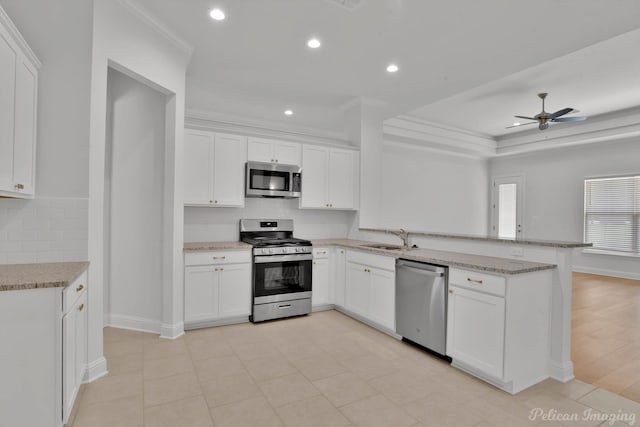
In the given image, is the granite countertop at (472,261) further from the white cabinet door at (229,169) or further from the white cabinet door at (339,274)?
the white cabinet door at (229,169)

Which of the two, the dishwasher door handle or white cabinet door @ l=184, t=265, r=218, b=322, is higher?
the dishwasher door handle

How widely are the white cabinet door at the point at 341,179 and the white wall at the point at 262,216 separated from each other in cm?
33

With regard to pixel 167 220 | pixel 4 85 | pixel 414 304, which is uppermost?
pixel 4 85

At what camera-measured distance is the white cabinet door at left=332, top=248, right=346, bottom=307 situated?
13.8 feet

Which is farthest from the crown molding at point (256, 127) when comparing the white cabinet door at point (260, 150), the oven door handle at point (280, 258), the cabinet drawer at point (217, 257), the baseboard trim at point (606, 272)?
the baseboard trim at point (606, 272)

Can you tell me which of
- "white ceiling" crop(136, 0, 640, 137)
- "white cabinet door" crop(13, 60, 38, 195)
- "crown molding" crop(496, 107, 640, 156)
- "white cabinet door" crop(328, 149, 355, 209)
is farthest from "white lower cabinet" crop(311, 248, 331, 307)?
"crown molding" crop(496, 107, 640, 156)

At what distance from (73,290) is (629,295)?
7.19 m

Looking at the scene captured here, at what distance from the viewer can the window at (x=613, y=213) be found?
251 inches

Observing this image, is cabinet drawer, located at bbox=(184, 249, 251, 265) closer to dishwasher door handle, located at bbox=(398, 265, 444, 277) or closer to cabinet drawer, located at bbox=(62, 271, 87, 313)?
cabinet drawer, located at bbox=(62, 271, 87, 313)

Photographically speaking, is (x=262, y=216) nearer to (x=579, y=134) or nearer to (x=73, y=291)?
(x=73, y=291)

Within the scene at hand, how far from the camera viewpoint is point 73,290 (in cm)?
199

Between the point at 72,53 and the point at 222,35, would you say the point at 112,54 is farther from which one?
the point at 222,35

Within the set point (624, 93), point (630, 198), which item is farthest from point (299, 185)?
point (630, 198)

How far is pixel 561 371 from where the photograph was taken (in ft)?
8.38
